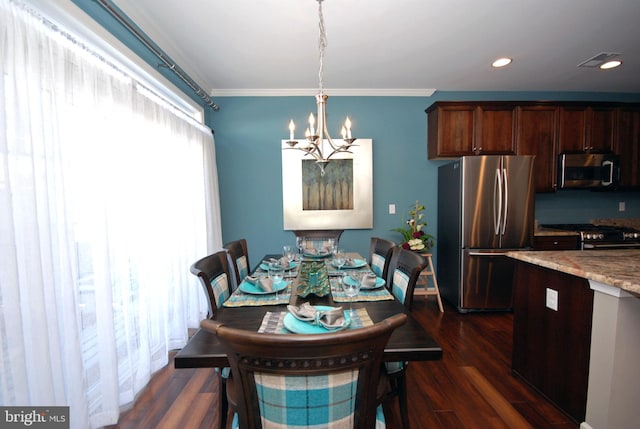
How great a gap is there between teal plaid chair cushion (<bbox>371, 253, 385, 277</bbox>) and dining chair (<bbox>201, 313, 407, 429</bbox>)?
1.35 m

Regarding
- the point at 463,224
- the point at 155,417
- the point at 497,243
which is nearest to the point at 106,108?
the point at 155,417

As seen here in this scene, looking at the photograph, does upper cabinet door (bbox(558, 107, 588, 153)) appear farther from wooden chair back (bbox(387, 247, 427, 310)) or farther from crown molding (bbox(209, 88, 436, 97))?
wooden chair back (bbox(387, 247, 427, 310))

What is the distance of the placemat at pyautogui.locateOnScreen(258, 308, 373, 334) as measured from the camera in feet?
3.43

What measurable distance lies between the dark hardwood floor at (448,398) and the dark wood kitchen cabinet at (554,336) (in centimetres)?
13

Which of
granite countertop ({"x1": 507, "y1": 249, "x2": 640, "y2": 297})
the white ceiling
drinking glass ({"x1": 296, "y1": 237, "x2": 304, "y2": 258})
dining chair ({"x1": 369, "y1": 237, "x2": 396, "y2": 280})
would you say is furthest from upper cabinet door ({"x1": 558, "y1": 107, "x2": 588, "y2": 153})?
drinking glass ({"x1": 296, "y1": 237, "x2": 304, "y2": 258})

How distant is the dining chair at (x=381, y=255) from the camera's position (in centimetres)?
190

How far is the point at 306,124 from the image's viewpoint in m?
3.26

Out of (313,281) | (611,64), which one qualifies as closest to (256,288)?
(313,281)

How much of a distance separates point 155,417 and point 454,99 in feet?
14.0

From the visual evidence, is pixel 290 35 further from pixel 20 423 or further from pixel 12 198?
pixel 20 423

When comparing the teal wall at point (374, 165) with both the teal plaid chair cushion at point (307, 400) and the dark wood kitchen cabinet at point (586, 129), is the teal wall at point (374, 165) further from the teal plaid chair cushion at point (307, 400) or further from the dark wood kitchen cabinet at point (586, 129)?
the teal plaid chair cushion at point (307, 400)

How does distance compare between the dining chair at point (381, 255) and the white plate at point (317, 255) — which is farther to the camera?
the white plate at point (317, 255)

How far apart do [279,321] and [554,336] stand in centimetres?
166

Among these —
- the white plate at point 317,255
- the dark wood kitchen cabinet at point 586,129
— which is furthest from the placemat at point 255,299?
the dark wood kitchen cabinet at point 586,129
